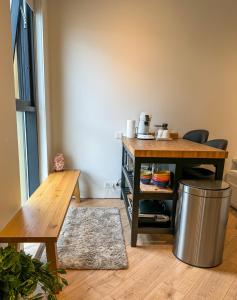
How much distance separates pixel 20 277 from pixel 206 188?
4.35ft

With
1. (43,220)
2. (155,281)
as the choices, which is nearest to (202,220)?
(155,281)

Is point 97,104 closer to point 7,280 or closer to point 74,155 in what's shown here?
point 74,155

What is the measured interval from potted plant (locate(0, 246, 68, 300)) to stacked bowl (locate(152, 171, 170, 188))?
49.7 inches

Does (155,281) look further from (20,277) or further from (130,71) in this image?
(130,71)

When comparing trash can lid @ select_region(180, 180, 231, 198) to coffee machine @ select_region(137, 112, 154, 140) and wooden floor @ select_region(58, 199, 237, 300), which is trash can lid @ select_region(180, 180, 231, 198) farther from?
coffee machine @ select_region(137, 112, 154, 140)

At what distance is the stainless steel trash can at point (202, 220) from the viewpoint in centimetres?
168

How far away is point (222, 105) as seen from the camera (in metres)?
3.10

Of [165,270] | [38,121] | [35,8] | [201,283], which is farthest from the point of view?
[38,121]

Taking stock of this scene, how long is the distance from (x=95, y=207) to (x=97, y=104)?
134cm

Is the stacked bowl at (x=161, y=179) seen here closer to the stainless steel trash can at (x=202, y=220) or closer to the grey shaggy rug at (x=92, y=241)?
the stainless steel trash can at (x=202, y=220)

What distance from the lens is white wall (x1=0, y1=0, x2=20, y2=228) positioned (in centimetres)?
138

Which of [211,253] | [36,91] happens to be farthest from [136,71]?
[211,253]

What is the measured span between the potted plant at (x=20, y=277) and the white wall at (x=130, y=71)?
7.02ft

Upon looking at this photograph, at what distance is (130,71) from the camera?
2.92 m
